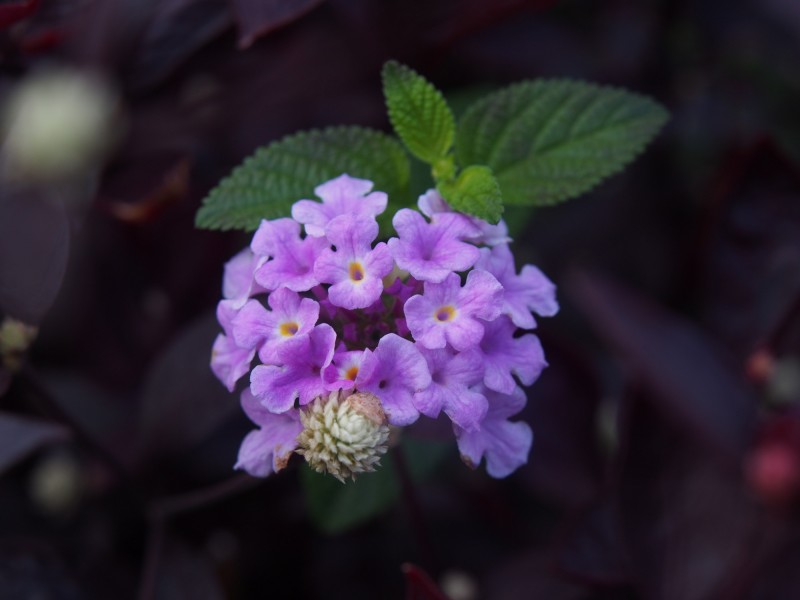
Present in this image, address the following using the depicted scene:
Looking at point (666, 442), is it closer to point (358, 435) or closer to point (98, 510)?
point (358, 435)

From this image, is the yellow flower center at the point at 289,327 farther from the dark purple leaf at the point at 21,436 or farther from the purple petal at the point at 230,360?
the dark purple leaf at the point at 21,436

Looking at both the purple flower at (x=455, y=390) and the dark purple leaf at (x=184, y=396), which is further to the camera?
the dark purple leaf at (x=184, y=396)

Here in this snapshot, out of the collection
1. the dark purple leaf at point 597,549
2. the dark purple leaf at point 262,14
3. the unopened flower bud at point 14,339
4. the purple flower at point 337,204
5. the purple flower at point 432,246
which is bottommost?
the dark purple leaf at point 597,549

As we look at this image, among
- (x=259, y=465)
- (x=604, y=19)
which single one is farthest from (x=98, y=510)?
(x=604, y=19)

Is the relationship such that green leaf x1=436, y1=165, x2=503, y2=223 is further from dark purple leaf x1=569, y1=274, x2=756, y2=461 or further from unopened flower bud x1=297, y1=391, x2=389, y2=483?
dark purple leaf x1=569, y1=274, x2=756, y2=461

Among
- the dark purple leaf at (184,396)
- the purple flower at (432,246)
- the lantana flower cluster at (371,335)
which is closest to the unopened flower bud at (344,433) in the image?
the lantana flower cluster at (371,335)

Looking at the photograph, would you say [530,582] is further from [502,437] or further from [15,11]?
[15,11]

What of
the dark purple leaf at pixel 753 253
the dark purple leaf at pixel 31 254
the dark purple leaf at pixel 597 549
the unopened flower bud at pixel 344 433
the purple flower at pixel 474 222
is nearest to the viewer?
the unopened flower bud at pixel 344 433
